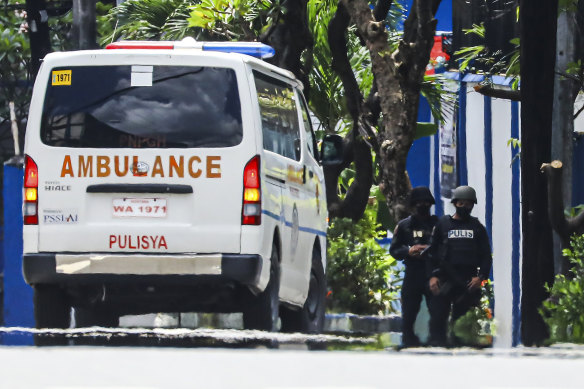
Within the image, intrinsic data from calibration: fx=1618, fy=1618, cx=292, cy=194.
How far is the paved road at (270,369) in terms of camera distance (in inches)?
300

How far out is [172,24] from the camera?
23891 millimetres

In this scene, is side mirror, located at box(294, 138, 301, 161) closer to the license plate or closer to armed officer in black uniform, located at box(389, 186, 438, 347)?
the license plate

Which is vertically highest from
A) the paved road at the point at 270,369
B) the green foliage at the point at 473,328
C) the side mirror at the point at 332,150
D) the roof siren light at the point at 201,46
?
the roof siren light at the point at 201,46

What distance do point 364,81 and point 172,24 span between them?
343cm

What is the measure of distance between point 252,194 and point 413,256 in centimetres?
437

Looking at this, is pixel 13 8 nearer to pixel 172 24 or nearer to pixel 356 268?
pixel 172 24

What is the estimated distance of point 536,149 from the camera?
45.4 ft

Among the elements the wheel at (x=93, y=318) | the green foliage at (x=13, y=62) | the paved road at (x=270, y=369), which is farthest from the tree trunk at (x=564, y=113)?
the green foliage at (x=13, y=62)

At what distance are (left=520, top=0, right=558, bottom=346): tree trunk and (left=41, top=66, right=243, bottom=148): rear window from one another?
3454 millimetres

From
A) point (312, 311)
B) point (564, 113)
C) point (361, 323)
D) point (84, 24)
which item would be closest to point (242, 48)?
point (312, 311)

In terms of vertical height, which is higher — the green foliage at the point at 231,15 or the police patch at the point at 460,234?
the green foliage at the point at 231,15

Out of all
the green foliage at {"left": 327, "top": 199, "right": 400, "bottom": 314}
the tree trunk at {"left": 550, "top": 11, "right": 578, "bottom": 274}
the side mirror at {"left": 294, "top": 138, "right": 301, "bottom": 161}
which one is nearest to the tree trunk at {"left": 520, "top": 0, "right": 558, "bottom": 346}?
the tree trunk at {"left": 550, "top": 11, "right": 578, "bottom": 274}

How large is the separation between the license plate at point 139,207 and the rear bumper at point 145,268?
0.95 feet

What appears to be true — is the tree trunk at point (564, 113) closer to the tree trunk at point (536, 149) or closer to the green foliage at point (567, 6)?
the green foliage at point (567, 6)
